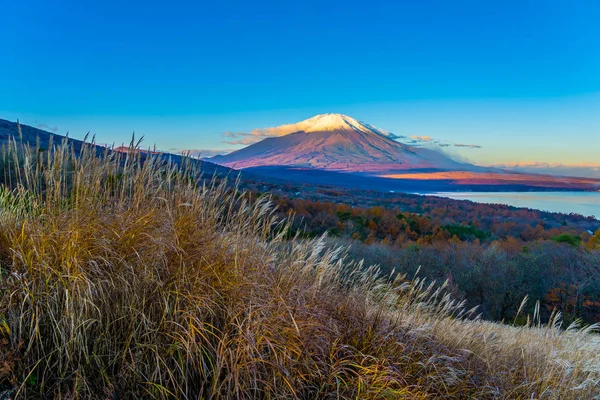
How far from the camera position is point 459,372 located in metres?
3.09

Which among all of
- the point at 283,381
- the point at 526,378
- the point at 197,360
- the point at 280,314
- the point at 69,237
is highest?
the point at 69,237

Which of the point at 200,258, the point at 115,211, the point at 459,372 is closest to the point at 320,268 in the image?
the point at 200,258

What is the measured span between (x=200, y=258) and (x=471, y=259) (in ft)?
76.2

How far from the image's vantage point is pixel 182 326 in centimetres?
262

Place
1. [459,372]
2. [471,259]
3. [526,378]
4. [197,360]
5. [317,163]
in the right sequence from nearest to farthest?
[197,360], [459,372], [526,378], [471,259], [317,163]

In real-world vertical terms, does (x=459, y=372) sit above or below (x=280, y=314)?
below

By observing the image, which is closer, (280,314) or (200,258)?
(280,314)

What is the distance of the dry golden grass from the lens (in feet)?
8.24

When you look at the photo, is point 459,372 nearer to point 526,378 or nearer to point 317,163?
point 526,378

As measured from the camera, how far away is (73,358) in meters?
2.51

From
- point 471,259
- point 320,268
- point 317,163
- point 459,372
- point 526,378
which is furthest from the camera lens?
point 317,163

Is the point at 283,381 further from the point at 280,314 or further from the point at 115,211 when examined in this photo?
the point at 115,211

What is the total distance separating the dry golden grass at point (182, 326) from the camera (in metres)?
2.51

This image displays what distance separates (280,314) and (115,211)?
1.81 m
